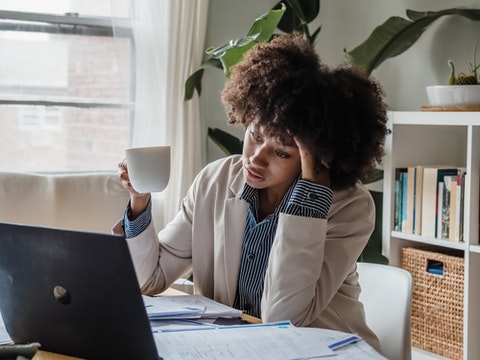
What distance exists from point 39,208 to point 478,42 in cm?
167

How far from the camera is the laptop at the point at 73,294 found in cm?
112

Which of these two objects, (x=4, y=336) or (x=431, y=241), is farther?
(x=431, y=241)

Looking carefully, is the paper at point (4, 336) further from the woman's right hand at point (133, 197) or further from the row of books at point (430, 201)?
the row of books at point (430, 201)

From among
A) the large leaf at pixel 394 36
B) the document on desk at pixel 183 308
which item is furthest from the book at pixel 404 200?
the document on desk at pixel 183 308

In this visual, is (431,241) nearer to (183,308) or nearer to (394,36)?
(394,36)

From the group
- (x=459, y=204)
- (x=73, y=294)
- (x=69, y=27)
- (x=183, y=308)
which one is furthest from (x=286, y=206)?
(x=69, y=27)

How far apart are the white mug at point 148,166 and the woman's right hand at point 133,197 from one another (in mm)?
171

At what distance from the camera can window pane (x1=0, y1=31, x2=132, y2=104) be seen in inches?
122

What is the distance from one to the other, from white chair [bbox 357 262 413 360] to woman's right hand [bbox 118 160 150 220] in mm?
545

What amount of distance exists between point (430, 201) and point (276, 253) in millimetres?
1268

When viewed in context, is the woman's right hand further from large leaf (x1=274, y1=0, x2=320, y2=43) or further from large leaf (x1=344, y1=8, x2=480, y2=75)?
large leaf (x1=274, y1=0, x2=320, y2=43)

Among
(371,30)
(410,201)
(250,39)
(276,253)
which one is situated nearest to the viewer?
(276,253)

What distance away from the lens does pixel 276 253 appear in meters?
1.64

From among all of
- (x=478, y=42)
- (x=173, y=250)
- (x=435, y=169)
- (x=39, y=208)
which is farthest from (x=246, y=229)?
(x=478, y=42)
